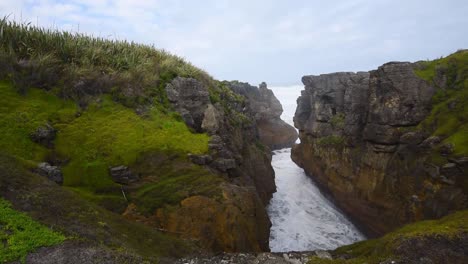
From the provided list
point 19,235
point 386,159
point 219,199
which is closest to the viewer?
point 19,235

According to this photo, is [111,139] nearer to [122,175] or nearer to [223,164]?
[122,175]

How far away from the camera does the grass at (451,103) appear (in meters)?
13.1

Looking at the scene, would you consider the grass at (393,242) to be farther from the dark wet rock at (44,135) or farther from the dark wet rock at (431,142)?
the dark wet rock at (44,135)

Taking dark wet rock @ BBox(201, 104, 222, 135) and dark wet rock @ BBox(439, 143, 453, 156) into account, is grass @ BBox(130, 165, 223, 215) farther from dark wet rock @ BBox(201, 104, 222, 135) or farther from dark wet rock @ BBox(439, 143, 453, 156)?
→ dark wet rock @ BBox(439, 143, 453, 156)

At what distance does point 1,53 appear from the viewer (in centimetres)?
1090

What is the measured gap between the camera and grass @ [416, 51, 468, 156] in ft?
43.1

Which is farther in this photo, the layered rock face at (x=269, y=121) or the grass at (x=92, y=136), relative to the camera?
the layered rock face at (x=269, y=121)

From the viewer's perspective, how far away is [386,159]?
15.9 m

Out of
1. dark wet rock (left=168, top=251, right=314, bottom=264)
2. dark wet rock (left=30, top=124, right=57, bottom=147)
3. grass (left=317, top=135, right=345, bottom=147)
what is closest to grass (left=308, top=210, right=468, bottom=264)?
dark wet rock (left=168, top=251, right=314, bottom=264)

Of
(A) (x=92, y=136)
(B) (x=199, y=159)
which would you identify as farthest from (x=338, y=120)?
(A) (x=92, y=136)

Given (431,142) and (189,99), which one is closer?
(431,142)

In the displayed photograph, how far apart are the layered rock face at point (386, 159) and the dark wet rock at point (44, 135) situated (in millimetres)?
14026

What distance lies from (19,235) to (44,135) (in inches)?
189

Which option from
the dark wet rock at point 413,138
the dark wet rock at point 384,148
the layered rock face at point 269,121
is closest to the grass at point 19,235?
the dark wet rock at point 413,138
